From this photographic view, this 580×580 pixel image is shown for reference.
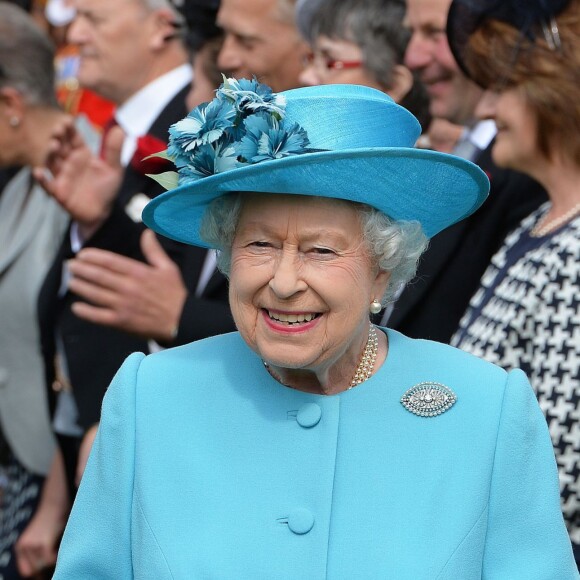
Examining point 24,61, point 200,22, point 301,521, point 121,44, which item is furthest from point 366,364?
point 121,44

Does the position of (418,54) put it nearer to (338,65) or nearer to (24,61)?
(338,65)

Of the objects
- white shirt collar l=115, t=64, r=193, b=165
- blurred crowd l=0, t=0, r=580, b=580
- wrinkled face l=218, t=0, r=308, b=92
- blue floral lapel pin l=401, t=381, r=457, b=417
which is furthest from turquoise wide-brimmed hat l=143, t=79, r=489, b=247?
white shirt collar l=115, t=64, r=193, b=165

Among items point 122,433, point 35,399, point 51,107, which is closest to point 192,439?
point 122,433

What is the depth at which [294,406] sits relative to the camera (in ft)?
9.23

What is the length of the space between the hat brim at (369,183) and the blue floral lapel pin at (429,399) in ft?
1.16

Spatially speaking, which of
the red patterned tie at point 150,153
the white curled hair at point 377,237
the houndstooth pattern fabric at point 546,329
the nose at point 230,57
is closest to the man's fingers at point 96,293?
the red patterned tie at point 150,153

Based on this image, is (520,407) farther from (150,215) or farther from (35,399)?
(35,399)

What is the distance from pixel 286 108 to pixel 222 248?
0.39 meters

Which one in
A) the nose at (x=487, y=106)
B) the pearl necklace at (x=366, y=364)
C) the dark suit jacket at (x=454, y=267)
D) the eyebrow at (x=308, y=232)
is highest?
the eyebrow at (x=308, y=232)

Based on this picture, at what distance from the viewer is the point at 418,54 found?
14.8 ft

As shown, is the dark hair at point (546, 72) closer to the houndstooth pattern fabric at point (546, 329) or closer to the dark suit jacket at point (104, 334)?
the houndstooth pattern fabric at point (546, 329)

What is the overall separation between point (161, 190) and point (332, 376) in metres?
2.19

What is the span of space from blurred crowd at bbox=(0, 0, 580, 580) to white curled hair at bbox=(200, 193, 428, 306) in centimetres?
72

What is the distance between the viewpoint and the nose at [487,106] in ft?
13.1
